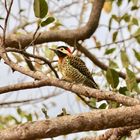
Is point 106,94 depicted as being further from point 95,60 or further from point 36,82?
point 95,60

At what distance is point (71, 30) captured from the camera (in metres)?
3.58

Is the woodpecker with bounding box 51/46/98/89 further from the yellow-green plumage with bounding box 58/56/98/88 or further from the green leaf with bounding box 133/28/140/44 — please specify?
the green leaf with bounding box 133/28/140/44

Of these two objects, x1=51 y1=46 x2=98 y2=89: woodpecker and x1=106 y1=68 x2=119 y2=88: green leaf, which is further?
x1=51 y1=46 x2=98 y2=89: woodpecker

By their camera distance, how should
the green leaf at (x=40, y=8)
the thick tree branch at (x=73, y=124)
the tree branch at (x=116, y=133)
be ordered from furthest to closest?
the green leaf at (x=40, y=8) → the tree branch at (x=116, y=133) → the thick tree branch at (x=73, y=124)

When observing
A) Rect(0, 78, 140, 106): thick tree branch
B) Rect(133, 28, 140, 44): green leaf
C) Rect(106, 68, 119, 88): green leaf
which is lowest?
Rect(0, 78, 140, 106): thick tree branch

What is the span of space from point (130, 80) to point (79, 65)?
5.26 ft

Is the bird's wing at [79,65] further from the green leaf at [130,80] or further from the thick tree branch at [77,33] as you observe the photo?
the green leaf at [130,80]

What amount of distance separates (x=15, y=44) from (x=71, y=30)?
451mm

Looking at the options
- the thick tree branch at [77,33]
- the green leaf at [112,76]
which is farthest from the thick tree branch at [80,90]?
the thick tree branch at [77,33]

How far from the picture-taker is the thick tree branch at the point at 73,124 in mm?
1485

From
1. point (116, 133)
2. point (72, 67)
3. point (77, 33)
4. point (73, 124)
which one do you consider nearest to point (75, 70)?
point (72, 67)

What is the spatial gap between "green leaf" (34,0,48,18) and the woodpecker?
1.36m

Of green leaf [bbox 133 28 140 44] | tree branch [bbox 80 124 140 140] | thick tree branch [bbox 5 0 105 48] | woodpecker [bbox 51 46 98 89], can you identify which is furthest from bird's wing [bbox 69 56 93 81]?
tree branch [bbox 80 124 140 140]

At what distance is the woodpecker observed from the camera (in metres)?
3.61
